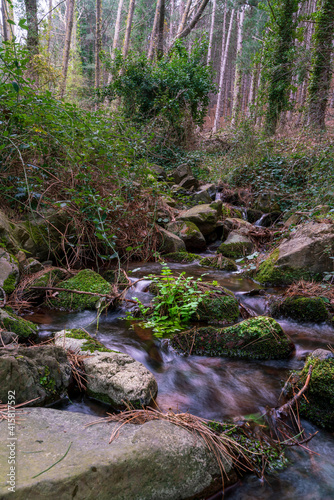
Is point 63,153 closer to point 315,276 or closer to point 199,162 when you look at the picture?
point 315,276

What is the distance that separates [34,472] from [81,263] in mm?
4003

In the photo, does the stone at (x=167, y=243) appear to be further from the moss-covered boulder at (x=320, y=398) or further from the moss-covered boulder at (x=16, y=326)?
the moss-covered boulder at (x=320, y=398)

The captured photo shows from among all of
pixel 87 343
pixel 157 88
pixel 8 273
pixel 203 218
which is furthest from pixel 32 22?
pixel 87 343

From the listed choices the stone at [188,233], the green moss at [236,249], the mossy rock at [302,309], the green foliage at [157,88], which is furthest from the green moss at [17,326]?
the green foliage at [157,88]

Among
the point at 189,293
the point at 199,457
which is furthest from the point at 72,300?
the point at 199,457

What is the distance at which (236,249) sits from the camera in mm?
7000

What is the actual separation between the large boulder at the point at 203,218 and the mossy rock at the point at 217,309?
392cm

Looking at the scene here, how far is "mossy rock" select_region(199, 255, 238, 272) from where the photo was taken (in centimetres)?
604

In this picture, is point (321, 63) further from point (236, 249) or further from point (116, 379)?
point (116, 379)

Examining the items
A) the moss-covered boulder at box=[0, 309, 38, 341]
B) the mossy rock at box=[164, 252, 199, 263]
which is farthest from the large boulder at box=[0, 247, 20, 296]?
the mossy rock at box=[164, 252, 199, 263]

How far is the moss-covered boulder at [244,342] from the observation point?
10.4ft

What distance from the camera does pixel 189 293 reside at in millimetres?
3801

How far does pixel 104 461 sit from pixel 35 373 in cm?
91

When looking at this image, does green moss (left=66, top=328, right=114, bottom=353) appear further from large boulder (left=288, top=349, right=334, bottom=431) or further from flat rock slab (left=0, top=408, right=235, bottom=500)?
large boulder (left=288, top=349, right=334, bottom=431)
